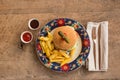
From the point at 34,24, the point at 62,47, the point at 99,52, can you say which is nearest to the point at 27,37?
the point at 34,24

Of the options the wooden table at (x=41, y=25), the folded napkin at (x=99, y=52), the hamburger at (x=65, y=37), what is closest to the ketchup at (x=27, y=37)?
the wooden table at (x=41, y=25)

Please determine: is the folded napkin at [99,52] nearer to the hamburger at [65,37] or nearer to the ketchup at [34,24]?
the hamburger at [65,37]

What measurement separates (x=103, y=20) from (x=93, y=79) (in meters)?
0.30

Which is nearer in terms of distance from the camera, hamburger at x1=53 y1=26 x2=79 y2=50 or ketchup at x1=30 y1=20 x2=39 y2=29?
hamburger at x1=53 y1=26 x2=79 y2=50

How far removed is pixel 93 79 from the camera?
4.55 ft

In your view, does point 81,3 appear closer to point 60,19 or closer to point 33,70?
point 60,19

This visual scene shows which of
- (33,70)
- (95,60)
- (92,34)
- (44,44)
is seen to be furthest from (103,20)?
(33,70)

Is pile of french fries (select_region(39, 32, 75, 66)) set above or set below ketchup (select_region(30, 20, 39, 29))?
below

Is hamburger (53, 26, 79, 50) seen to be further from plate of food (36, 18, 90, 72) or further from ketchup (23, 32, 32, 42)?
ketchup (23, 32, 32, 42)

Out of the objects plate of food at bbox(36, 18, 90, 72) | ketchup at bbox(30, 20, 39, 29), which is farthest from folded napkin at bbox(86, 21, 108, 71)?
ketchup at bbox(30, 20, 39, 29)

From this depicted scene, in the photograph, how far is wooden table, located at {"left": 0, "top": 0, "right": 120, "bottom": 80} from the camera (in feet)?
4.59

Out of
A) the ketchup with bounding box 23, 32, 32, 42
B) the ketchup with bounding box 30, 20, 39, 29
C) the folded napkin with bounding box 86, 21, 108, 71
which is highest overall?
the ketchup with bounding box 30, 20, 39, 29

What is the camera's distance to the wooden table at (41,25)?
1398mm

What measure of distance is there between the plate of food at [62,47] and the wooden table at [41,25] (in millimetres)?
49
